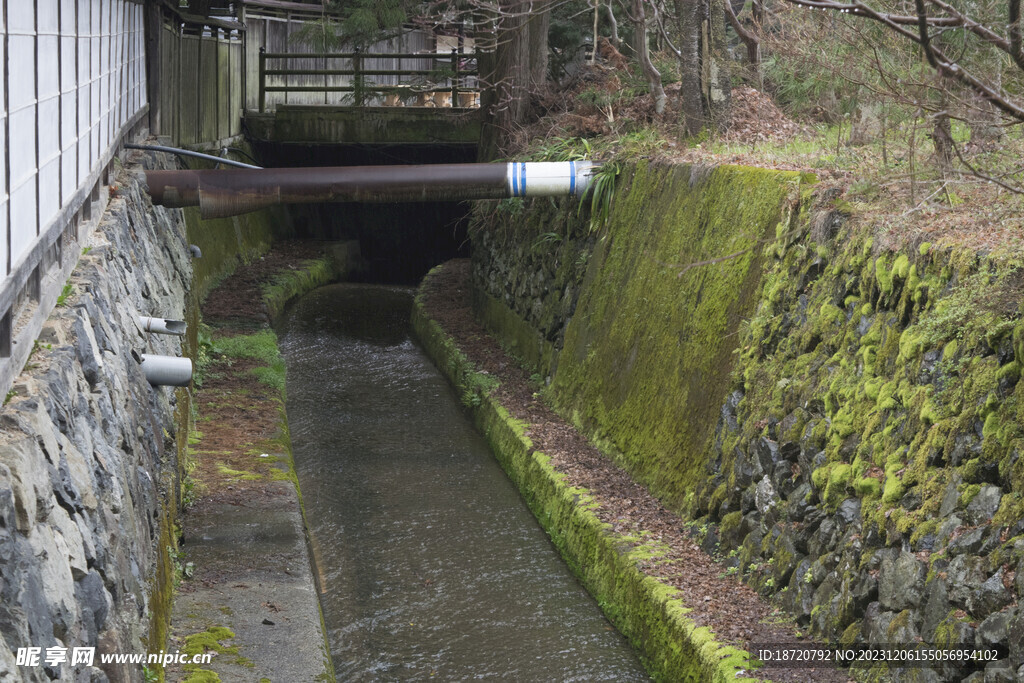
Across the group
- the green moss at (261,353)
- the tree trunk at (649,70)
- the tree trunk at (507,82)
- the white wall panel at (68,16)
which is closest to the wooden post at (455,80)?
the tree trunk at (507,82)

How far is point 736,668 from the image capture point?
217 inches

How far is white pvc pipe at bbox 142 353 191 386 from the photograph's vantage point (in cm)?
726

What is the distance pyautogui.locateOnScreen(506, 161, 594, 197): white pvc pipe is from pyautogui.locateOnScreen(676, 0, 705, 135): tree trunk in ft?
4.45

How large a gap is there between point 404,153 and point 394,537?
525 inches

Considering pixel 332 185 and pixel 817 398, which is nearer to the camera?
pixel 817 398

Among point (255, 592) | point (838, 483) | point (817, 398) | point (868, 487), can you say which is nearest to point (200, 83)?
point (255, 592)

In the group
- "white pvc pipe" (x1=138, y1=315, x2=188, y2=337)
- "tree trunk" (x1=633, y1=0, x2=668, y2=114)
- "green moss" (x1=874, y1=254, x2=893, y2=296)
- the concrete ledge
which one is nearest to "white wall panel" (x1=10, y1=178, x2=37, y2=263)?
"white pvc pipe" (x1=138, y1=315, x2=188, y2=337)

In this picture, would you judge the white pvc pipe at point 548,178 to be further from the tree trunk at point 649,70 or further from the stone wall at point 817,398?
the tree trunk at point 649,70

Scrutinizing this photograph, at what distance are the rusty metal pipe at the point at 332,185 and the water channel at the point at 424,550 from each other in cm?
268

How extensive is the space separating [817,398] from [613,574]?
→ 2.02 meters

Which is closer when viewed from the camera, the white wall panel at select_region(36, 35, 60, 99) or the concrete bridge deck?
the white wall panel at select_region(36, 35, 60, 99)

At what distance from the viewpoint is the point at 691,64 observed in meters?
11.5

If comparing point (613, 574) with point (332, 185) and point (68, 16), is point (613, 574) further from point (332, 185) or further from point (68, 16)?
point (68, 16)

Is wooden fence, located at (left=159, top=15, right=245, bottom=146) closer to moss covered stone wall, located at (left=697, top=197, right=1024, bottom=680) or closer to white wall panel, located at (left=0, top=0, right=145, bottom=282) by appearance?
white wall panel, located at (left=0, top=0, right=145, bottom=282)
